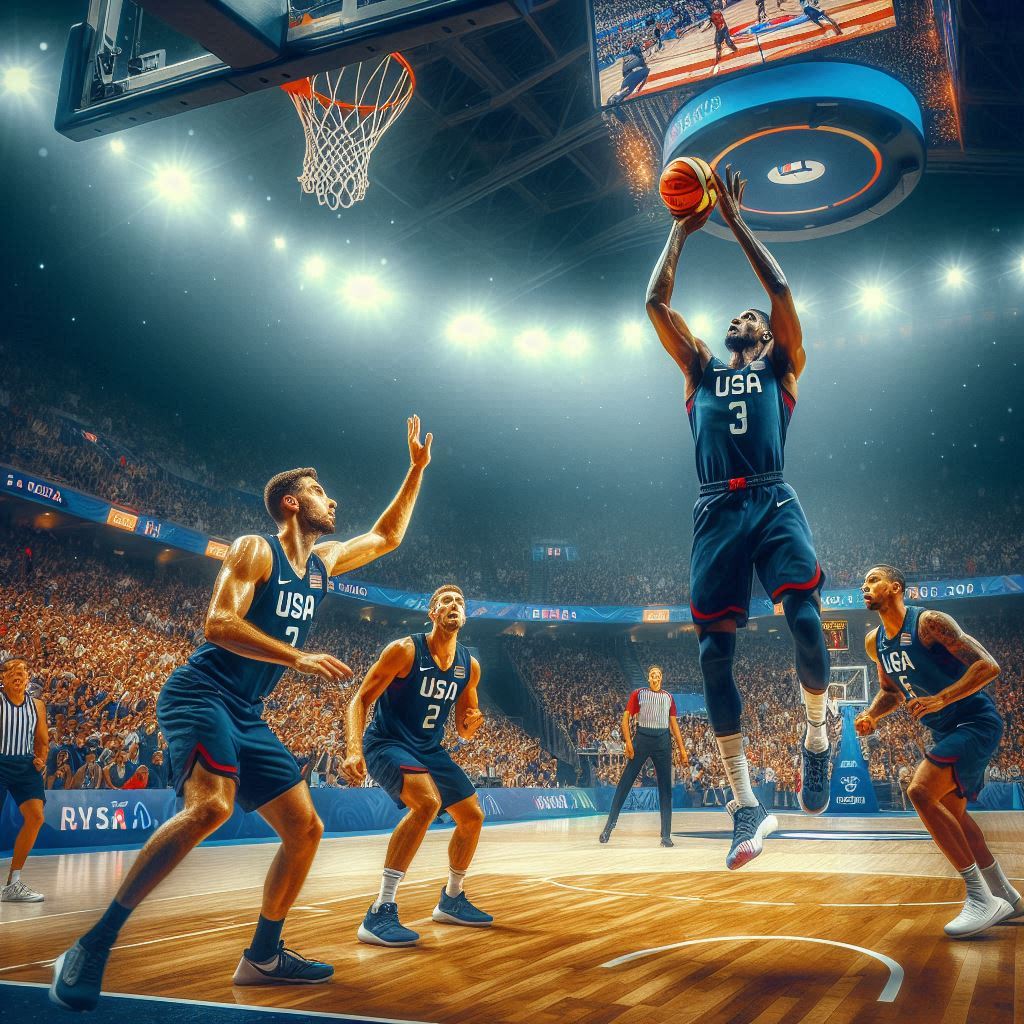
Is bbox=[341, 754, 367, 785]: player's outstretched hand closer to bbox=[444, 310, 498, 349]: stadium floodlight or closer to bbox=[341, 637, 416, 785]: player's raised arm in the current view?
bbox=[341, 637, 416, 785]: player's raised arm

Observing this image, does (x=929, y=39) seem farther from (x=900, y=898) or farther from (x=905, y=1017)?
(x=905, y=1017)

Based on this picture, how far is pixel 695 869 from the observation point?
9398 mm

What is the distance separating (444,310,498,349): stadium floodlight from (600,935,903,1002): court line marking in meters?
22.8

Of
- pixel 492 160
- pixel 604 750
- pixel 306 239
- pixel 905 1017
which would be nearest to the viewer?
pixel 905 1017

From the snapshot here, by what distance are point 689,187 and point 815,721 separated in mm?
2607

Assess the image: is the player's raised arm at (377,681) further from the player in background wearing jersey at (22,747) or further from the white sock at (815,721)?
the player in background wearing jersey at (22,747)

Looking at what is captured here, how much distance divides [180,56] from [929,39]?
11309 mm

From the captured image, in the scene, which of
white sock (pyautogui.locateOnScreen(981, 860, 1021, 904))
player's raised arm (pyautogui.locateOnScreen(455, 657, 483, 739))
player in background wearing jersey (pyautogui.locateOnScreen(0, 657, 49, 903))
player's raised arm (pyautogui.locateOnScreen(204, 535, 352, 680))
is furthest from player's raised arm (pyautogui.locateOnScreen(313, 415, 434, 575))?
player in background wearing jersey (pyautogui.locateOnScreen(0, 657, 49, 903))

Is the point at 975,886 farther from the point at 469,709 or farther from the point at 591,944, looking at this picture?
the point at 469,709

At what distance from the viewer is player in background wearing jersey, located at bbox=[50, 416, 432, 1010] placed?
350cm

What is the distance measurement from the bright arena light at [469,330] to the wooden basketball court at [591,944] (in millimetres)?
19029

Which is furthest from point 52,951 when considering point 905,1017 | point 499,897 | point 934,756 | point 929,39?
point 929,39

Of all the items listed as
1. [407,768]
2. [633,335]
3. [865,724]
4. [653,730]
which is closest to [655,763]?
[653,730]

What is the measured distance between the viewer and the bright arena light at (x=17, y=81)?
49.9 ft
